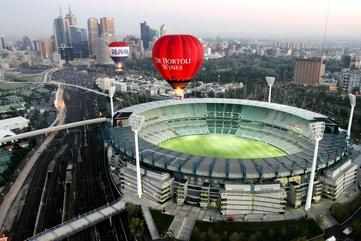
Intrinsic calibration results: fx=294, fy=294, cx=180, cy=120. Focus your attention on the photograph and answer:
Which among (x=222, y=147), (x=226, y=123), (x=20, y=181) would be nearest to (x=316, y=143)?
(x=222, y=147)

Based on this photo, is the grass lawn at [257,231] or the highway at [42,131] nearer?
the grass lawn at [257,231]

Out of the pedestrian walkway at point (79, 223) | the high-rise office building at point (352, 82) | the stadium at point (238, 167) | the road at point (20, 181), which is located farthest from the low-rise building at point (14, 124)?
the high-rise office building at point (352, 82)

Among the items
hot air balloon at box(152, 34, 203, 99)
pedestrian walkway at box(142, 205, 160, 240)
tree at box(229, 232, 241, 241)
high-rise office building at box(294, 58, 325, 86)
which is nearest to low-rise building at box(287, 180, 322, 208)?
tree at box(229, 232, 241, 241)

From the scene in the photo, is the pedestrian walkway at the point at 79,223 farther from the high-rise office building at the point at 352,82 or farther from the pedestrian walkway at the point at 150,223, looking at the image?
the high-rise office building at the point at 352,82

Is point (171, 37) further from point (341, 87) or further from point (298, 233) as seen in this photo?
point (341, 87)

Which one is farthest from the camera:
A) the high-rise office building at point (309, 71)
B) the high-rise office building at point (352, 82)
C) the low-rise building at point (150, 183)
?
the high-rise office building at point (309, 71)

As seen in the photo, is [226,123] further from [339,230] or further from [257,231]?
[339,230]
